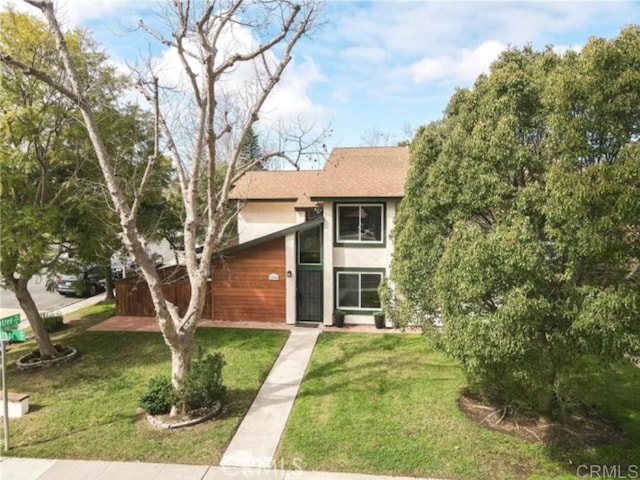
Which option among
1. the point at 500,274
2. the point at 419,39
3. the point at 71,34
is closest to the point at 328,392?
the point at 500,274

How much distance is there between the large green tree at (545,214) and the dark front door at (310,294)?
9.03 m

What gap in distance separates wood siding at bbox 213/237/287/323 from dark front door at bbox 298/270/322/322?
66cm

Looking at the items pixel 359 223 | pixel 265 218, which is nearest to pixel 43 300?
pixel 265 218

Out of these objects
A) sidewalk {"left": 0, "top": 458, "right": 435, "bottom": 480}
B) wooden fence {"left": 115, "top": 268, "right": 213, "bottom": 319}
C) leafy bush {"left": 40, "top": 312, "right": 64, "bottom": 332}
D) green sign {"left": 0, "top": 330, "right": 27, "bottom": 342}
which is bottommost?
sidewalk {"left": 0, "top": 458, "right": 435, "bottom": 480}

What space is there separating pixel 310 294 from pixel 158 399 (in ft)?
26.8

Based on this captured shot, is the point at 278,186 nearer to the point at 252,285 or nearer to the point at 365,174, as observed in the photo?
the point at 365,174

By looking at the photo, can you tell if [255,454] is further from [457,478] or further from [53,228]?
[53,228]

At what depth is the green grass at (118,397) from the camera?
26.0 feet

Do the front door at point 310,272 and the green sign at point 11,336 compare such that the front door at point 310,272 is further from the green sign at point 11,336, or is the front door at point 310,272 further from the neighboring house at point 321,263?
the green sign at point 11,336

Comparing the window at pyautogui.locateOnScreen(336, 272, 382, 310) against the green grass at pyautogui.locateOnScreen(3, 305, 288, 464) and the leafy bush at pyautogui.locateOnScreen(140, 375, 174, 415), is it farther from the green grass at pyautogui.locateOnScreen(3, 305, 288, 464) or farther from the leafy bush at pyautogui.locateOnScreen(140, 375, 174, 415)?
the leafy bush at pyautogui.locateOnScreen(140, 375, 174, 415)

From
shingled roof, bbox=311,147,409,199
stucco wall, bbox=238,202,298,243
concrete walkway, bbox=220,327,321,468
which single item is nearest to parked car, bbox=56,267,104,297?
stucco wall, bbox=238,202,298,243

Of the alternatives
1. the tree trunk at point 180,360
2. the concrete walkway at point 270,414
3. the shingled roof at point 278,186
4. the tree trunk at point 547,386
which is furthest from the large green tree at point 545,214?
the shingled roof at point 278,186

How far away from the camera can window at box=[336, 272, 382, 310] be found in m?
16.2

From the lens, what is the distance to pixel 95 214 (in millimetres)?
11898
